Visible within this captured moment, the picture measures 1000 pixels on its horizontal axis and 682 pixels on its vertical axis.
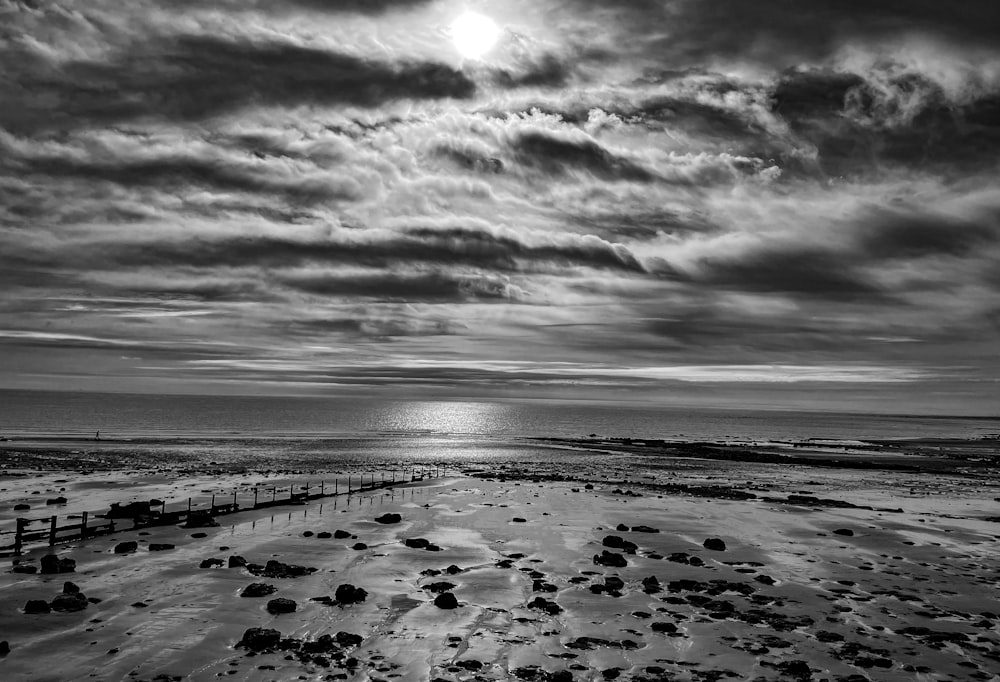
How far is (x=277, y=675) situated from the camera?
738 inches

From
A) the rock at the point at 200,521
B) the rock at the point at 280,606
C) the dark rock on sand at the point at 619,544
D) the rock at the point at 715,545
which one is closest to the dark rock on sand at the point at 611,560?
the dark rock on sand at the point at 619,544

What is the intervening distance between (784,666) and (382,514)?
32290 millimetres

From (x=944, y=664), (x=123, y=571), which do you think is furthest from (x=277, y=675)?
(x=944, y=664)

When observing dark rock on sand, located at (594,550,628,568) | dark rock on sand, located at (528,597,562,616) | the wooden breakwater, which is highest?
dark rock on sand, located at (594,550,628,568)

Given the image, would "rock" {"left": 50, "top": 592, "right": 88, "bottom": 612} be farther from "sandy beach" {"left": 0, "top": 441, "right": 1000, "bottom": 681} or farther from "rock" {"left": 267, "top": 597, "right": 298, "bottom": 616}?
"rock" {"left": 267, "top": 597, "right": 298, "bottom": 616}

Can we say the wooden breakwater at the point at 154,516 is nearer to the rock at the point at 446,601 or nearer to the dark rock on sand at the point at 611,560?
the rock at the point at 446,601

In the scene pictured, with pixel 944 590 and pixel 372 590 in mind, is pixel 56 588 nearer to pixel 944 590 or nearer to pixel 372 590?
pixel 372 590

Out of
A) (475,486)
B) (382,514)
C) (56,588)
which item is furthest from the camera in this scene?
(475,486)

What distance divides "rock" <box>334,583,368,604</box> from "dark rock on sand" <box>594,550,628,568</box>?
1265 cm

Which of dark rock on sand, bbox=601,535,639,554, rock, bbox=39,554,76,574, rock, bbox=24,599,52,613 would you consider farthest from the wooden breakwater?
dark rock on sand, bbox=601,535,639,554

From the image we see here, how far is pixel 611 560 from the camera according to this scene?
33156mm

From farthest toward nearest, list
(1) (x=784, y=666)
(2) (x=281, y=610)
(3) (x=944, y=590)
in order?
(3) (x=944, y=590), (2) (x=281, y=610), (1) (x=784, y=666)

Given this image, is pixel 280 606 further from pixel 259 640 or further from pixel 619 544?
pixel 619 544

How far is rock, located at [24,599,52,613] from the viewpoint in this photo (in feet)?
75.9
